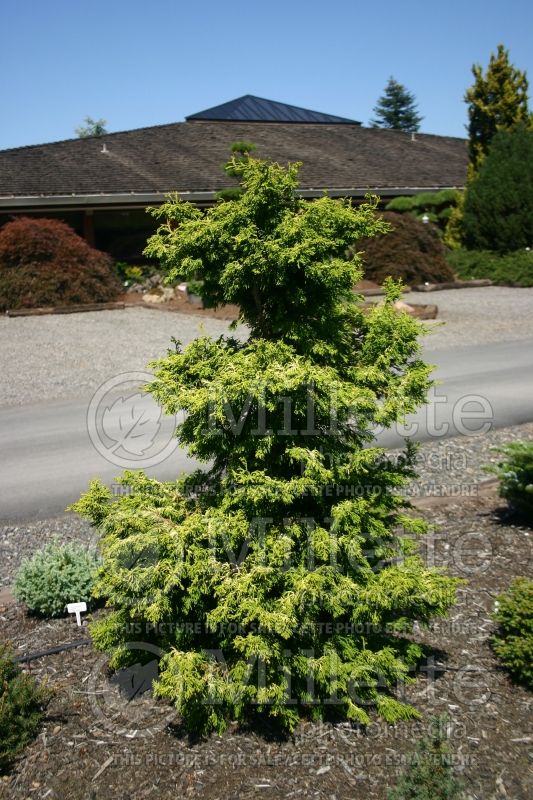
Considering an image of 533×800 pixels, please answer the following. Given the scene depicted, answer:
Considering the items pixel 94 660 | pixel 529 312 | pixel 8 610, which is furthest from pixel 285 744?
pixel 529 312

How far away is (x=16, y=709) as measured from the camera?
3.80 m

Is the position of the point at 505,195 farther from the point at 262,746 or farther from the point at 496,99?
the point at 262,746

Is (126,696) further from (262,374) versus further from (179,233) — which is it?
(179,233)

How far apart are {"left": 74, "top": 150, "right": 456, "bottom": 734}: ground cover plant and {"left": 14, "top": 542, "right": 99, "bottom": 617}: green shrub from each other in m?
0.85

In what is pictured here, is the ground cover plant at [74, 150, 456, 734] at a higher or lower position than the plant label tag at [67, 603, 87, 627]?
higher

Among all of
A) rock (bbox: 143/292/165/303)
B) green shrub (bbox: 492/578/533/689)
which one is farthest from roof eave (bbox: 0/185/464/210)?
green shrub (bbox: 492/578/533/689)

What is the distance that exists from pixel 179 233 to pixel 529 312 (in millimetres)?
17867

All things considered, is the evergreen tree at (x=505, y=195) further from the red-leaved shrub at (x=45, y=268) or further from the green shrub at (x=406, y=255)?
the red-leaved shrub at (x=45, y=268)

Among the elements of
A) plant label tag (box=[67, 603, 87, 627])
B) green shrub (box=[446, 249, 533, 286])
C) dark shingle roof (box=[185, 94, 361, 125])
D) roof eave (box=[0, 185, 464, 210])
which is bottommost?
plant label tag (box=[67, 603, 87, 627])

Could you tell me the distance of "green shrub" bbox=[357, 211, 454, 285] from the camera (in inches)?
A: 952

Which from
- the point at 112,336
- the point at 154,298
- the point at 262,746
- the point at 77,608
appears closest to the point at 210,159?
the point at 154,298

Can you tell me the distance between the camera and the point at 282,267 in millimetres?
3723

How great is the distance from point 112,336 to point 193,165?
470 inches

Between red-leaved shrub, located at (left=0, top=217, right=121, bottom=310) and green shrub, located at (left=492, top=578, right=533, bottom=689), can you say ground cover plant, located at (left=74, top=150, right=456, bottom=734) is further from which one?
red-leaved shrub, located at (left=0, top=217, right=121, bottom=310)
